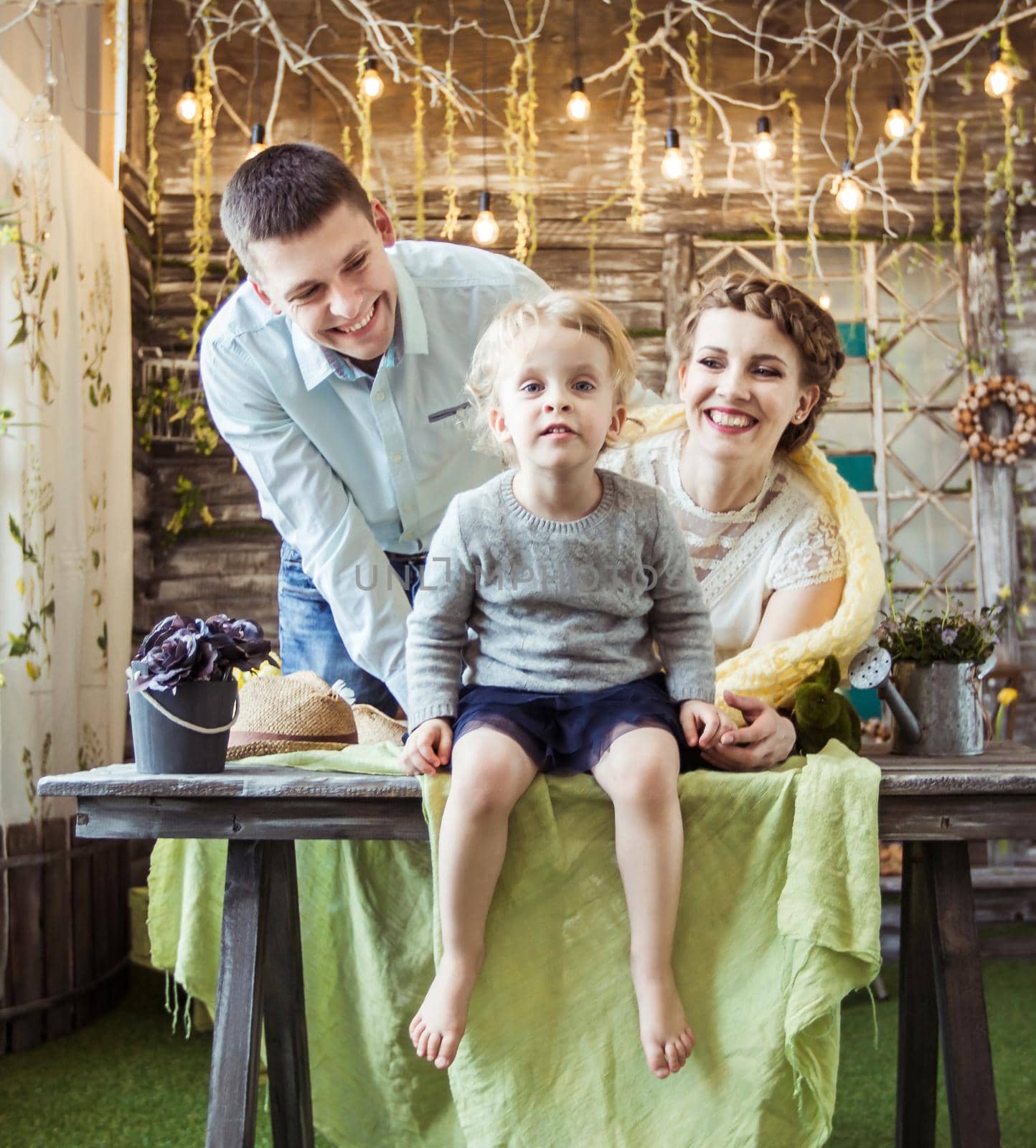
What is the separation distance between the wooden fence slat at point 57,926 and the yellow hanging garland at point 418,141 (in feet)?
9.19

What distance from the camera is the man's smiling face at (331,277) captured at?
5.44ft

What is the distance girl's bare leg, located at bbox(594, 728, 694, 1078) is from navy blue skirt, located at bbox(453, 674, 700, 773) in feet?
0.11

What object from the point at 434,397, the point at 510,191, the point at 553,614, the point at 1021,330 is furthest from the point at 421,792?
the point at 1021,330

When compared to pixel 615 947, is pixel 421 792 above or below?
above

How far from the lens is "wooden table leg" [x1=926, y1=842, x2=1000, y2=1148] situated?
1.38 m

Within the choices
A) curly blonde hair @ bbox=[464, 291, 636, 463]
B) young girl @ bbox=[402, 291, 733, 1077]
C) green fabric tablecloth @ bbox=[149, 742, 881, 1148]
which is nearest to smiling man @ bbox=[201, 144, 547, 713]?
curly blonde hair @ bbox=[464, 291, 636, 463]

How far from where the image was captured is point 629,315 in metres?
4.83

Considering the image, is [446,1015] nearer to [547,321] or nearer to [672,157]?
[547,321]

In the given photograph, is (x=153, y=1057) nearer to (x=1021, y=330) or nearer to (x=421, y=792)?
(x=421, y=792)

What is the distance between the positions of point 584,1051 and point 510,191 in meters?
4.04

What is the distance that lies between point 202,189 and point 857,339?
274cm

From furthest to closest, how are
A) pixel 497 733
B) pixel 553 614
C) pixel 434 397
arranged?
pixel 434 397
pixel 553 614
pixel 497 733

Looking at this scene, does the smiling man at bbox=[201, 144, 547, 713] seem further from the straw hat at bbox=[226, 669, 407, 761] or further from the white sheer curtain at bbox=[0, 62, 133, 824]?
the white sheer curtain at bbox=[0, 62, 133, 824]

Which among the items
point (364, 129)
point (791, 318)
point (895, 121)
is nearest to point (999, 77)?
point (895, 121)
